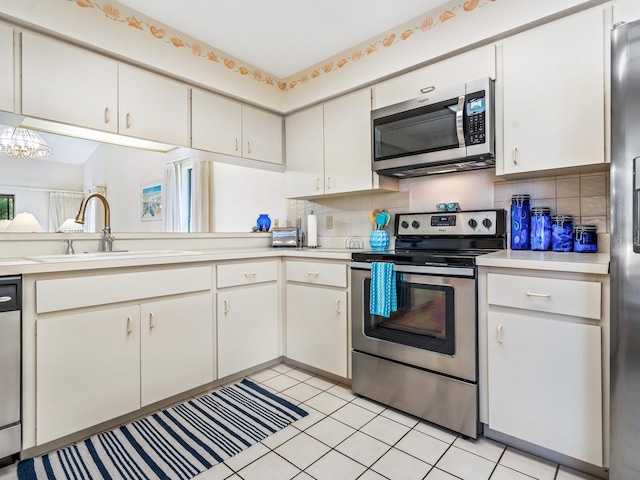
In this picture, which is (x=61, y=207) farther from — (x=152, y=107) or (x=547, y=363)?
(x=547, y=363)

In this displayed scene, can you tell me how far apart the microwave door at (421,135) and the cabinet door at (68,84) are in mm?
1684

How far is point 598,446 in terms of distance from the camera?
1.44m

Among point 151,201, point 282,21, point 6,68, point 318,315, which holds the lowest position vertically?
point 318,315

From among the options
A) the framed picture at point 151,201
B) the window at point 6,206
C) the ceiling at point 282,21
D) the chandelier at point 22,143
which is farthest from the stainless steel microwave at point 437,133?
the window at point 6,206

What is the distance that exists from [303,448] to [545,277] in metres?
1.36

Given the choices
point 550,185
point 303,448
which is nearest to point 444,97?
point 550,185

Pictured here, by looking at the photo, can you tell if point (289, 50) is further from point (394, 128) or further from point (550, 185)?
point (550, 185)

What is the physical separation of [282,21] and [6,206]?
1947 millimetres

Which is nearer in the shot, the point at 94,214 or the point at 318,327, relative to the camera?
the point at 94,214

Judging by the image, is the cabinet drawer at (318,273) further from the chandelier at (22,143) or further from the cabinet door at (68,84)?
the chandelier at (22,143)

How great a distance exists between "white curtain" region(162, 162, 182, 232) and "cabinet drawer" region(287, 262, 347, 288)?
94cm

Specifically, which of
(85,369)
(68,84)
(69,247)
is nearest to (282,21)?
(68,84)

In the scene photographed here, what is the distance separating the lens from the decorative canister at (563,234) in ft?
6.33

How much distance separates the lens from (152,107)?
234 centimetres
